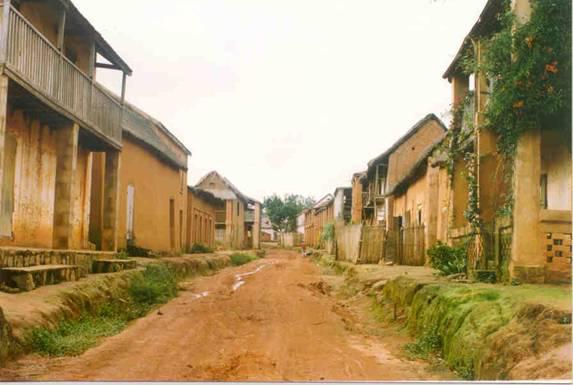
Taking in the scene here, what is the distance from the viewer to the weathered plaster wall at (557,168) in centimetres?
1088

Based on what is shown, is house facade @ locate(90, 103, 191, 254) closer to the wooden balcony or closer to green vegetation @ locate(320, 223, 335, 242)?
green vegetation @ locate(320, 223, 335, 242)

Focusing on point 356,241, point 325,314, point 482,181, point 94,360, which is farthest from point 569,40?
point 356,241

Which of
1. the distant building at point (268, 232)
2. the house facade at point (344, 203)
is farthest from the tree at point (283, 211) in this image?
the house facade at point (344, 203)

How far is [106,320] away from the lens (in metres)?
10.5

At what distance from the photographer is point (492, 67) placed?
9992 millimetres

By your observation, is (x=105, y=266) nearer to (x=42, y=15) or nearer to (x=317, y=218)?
(x=42, y=15)

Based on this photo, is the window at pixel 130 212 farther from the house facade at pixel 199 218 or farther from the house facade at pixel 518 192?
the house facade at pixel 199 218

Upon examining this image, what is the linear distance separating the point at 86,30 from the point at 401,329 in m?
9.67

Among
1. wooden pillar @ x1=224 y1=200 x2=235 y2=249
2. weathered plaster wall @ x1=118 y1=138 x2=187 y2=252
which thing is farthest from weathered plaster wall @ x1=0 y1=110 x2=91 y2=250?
wooden pillar @ x1=224 y1=200 x2=235 y2=249

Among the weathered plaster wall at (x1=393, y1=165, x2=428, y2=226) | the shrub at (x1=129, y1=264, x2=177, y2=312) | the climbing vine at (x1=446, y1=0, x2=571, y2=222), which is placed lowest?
the shrub at (x1=129, y1=264, x2=177, y2=312)

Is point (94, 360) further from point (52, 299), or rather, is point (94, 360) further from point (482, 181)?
point (482, 181)

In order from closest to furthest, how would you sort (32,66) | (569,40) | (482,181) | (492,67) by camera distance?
(569,40) → (492,67) → (32,66) → (482,181)

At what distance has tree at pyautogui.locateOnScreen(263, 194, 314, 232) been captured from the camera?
85.6m

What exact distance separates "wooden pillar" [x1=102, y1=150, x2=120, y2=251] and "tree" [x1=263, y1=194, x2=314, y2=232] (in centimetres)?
6848
